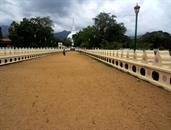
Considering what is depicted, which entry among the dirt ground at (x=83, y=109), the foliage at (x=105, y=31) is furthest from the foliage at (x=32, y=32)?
the dirt ground at (x=83, y=109)

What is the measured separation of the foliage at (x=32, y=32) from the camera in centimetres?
13190

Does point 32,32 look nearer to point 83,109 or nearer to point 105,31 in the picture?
point 105,31

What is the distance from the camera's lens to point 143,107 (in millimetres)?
Result: 7590

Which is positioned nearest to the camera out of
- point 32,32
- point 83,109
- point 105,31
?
point 83,109

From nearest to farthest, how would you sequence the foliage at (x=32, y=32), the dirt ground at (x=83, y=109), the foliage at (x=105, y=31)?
1. the dirt ground at (x=83, y=109)
2. the foliage at (x=105, y=31)
3. the foliage at (x=32, y=32)

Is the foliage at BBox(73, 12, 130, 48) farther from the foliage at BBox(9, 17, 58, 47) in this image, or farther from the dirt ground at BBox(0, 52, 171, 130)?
the dirt ground at BBox(0, 52, 171, 130)

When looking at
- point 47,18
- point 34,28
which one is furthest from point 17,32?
point 47,18

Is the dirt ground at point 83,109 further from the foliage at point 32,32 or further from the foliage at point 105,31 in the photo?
the foliage at point 32,32

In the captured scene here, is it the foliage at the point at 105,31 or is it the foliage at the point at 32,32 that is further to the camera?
the foliage at the point at 32,32

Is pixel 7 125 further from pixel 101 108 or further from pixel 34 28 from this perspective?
pixel 34 28

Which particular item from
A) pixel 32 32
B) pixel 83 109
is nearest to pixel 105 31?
pixel 32 32

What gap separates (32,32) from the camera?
14075 centimetres

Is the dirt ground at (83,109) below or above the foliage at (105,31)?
below

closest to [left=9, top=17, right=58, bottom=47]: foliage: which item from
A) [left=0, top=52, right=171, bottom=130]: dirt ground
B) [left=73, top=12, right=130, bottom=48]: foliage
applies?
[left=73, top=12, right=130, bottom=48]: foliage
